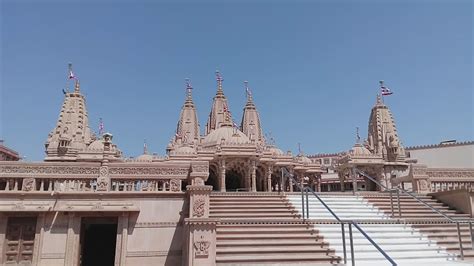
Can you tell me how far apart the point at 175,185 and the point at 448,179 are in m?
12.9

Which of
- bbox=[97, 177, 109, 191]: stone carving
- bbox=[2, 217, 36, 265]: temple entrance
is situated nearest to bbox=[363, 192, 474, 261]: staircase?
bbox=[97, 177, 109, 191]: stone carving

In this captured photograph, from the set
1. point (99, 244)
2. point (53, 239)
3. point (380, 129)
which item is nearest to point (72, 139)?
point (99, 244)

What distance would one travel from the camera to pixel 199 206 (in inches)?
445

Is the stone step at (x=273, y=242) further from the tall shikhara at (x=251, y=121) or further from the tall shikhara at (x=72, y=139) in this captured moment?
the tall shikhara at (x=251, y=121)

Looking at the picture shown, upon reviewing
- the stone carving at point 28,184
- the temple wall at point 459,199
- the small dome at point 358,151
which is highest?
the small dome at point 358,151

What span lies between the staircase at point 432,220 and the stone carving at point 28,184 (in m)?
13.4

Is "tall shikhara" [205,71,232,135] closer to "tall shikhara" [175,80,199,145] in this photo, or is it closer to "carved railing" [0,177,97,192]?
"tall shikhara" [175,80,199,145]

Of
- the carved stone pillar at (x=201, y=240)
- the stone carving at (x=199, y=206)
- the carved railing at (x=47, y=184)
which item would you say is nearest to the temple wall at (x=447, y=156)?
the stone carving at (x=199, y=206)

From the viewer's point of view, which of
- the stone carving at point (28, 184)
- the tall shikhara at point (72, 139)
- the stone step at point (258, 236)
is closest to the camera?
the stone step at point (258, 236)

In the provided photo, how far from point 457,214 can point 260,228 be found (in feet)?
26.8

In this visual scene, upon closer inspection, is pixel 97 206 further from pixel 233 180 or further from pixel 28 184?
pixel 233 180

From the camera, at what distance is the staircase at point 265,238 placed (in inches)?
394

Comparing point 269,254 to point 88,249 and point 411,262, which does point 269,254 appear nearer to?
point 411,262

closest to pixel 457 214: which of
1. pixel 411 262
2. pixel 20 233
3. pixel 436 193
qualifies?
pixel 436 193
